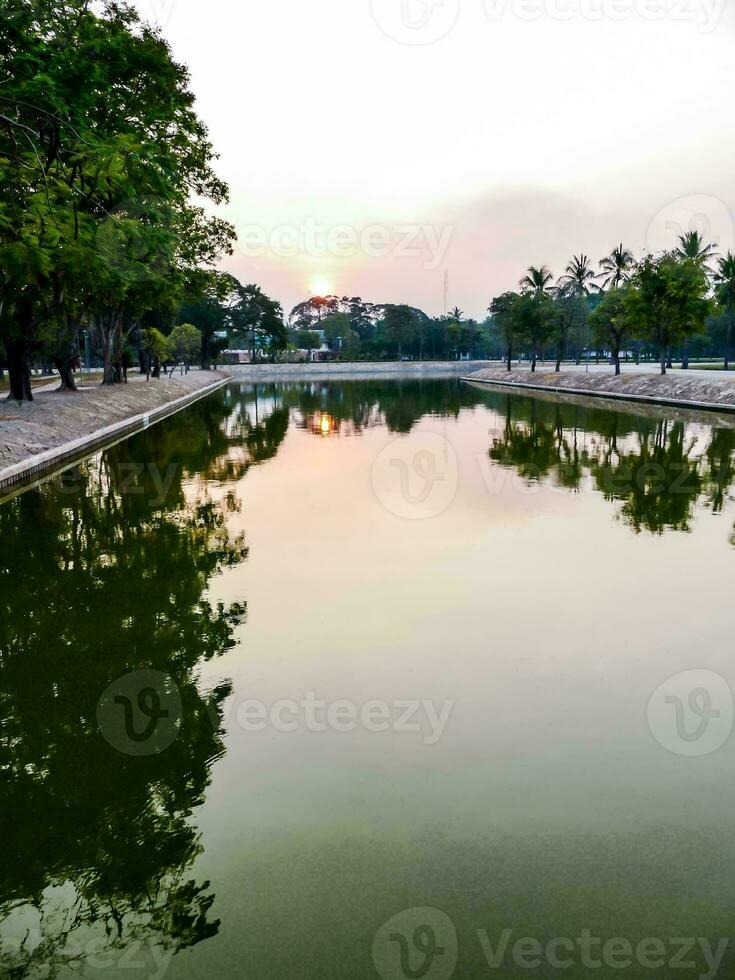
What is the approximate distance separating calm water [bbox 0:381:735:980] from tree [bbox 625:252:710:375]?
1447 inches

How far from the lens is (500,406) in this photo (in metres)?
40.9

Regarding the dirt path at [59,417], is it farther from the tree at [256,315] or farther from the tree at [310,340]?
the tree at [310,340]

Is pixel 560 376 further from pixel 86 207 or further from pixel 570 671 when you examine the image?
pixel 570 671

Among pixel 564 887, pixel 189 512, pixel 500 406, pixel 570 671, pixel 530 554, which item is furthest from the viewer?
pixel 500 406

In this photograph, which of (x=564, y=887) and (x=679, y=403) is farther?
(x=679, y=403)

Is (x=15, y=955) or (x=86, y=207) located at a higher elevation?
(x=86, y=207)

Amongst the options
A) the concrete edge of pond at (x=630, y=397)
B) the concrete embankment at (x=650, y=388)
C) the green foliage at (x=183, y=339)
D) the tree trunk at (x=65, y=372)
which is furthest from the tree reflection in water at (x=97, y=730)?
the green foliage at (x=183, y=339)

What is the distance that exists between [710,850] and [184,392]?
5427 centimetres

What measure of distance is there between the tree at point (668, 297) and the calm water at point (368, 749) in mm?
36753

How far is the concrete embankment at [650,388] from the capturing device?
116 ft

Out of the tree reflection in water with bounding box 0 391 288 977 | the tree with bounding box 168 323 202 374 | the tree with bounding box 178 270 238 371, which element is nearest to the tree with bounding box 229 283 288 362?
the tree with bounding box 178 270 238 371

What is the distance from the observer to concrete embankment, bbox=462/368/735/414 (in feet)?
116

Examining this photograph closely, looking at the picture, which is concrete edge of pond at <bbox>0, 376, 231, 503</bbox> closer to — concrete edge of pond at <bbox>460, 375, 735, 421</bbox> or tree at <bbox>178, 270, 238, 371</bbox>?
concrete edge of pond at <bbox>460, 375, 735, 421</bbox>

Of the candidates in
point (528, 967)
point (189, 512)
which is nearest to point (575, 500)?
point (189, 512)
